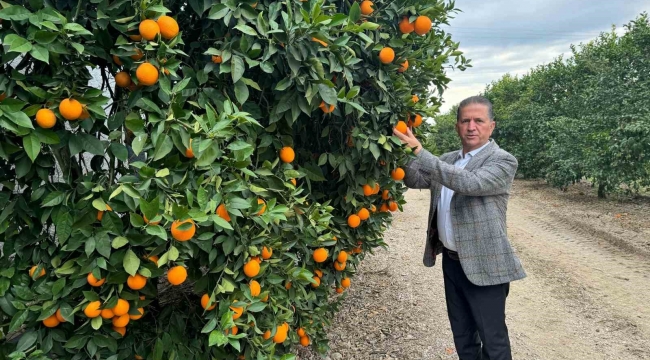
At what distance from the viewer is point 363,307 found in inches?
151

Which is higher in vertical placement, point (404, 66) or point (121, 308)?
point (404, 66)

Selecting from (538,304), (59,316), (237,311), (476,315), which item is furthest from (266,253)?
(538,304)

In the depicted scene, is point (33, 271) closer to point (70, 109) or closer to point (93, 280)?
point (93, 280)

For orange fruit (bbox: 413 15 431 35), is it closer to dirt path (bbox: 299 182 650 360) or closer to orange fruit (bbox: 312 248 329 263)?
orange fruit (bbox: 312 248 329 263)

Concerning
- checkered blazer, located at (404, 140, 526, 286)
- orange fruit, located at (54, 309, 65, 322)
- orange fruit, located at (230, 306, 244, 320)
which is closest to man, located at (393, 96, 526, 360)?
checkered blazer, located at (404, 140, 526, 286)

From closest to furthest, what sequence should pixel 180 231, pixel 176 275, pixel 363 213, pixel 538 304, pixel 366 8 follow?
pixel 180 231, pixel 176 275, pixel 366 8, pixel 363 213, pixel 538 304

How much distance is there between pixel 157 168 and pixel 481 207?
1.62 m

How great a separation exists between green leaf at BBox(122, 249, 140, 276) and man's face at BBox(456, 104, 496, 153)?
1.77 meters

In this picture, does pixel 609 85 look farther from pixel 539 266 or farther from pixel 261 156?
pixel 261 156

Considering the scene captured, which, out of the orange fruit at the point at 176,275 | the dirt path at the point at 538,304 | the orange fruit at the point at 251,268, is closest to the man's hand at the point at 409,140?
the orange fruit at the point at 251,268

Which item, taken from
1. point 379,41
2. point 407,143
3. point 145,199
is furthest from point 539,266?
point 145,199

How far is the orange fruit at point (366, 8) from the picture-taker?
1.86 meters

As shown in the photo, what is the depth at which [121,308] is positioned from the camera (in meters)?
1.31

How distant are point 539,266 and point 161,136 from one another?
509 cm
